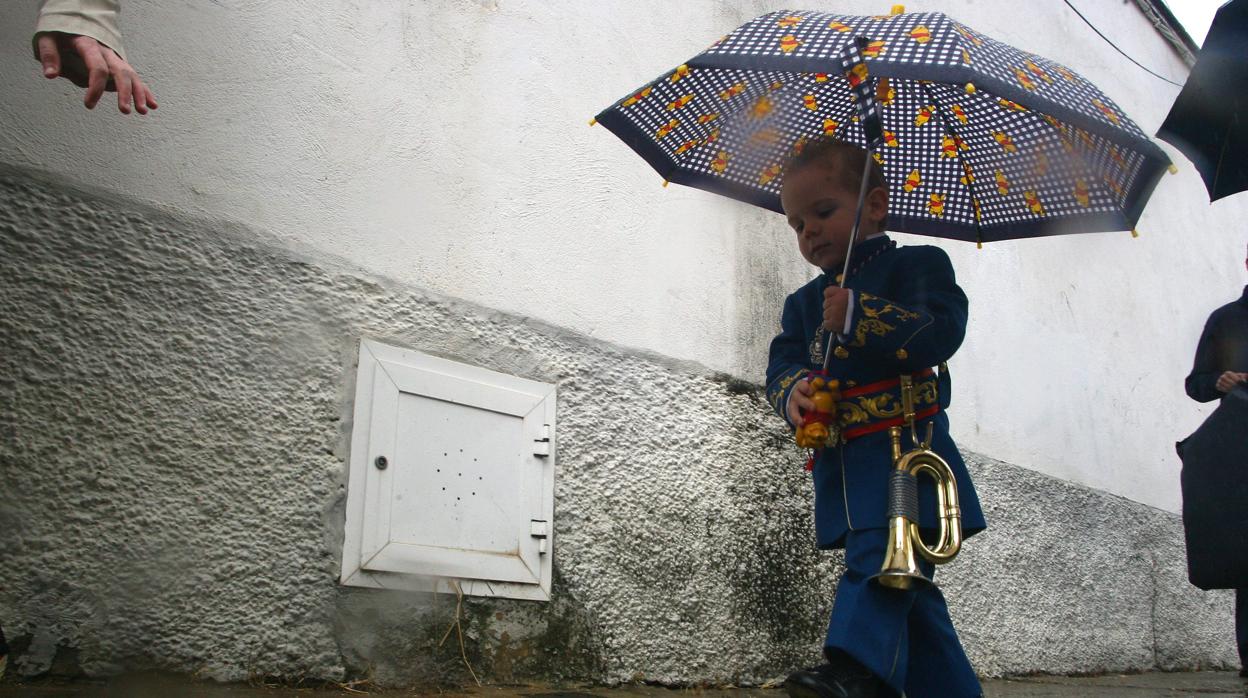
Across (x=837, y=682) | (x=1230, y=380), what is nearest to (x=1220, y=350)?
(x=1230, y=380)

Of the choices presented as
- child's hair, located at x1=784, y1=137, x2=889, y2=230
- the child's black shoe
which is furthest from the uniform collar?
the child's black shoe

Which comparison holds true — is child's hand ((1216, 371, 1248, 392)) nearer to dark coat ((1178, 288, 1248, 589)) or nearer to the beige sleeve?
dark coat ((1178, 288, 1248, 589))

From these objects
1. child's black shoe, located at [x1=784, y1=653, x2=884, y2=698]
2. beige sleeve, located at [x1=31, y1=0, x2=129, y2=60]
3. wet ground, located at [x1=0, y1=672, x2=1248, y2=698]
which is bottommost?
wet ground, located at [x1=0, y1=672, x2=1248, y2=698]

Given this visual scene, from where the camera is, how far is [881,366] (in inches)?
90.9

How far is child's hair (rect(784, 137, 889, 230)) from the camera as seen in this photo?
243cm

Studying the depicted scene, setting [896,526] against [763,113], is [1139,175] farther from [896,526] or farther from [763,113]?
[896,526]

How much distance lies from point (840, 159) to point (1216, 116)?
1502mm

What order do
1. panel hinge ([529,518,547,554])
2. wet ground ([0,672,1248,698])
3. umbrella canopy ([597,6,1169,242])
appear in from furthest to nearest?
panel hinge ([529,518,547,554]), umbrella canopy ([597,6,1169,242]), wet ground ([0,672,1248,698])

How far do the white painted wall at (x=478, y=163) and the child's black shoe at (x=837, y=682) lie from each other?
1447 mm

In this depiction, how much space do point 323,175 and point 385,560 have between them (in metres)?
1.01

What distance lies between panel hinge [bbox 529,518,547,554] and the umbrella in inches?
86.4

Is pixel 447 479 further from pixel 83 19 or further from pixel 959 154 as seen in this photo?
pixel 959 154

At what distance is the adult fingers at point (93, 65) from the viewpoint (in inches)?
70.8

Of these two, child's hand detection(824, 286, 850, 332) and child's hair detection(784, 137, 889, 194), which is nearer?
child's hand detection(824, 286, 850, 332)
